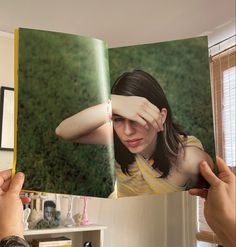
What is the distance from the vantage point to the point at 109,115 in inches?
30.1

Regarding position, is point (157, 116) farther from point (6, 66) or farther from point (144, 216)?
point (144, 216)

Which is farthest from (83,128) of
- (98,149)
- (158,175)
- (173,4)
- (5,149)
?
(5,149)

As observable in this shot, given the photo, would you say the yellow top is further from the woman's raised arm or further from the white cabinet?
the white cabinet

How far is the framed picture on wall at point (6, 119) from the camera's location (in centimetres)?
213

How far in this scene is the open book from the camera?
716mm

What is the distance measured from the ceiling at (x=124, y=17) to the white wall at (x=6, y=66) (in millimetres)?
86

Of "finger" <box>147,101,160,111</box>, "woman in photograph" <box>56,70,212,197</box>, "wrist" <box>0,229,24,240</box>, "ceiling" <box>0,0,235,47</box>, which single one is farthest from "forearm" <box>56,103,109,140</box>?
"ceiling" <box>0,0,235,47</box>

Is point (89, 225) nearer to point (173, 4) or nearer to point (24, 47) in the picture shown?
point (173, 4)

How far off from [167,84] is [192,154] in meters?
0.17

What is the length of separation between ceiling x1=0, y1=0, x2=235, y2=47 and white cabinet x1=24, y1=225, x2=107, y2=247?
127 centimetres

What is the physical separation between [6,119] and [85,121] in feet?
5.01

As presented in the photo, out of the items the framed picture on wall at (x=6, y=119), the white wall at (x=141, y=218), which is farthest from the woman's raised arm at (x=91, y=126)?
the white wall at (x=141, y=218)

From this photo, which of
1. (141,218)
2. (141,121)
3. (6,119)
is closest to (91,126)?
(141,121)

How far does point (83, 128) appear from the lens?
2.54ft
